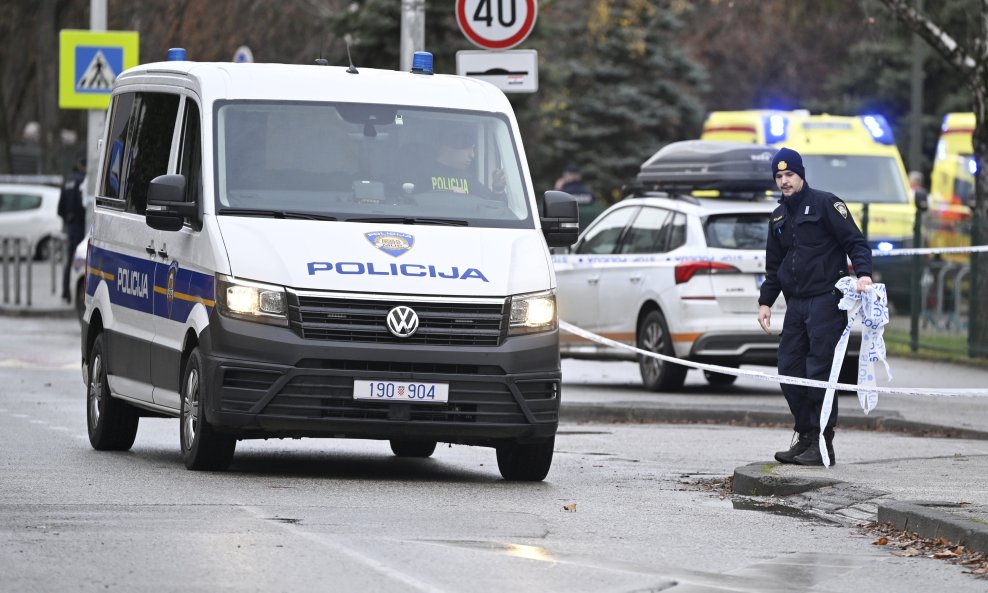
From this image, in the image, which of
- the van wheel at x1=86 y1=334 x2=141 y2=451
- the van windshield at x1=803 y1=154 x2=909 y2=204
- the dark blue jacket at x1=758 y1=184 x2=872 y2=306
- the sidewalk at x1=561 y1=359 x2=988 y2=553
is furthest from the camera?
the van windshield at x1=803 y1=154 x2=909 y2=204

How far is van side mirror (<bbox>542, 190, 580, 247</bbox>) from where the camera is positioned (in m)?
12.2

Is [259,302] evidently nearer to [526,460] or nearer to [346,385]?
[346,385]

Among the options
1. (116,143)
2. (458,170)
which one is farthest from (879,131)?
(458,170)

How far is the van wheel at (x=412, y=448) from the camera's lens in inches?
531

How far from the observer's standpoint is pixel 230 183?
11.8 m

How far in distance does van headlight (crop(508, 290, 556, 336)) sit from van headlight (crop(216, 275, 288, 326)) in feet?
3.92

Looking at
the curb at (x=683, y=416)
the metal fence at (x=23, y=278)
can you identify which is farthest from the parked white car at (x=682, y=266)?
the metal fence at (x=23, y=278)

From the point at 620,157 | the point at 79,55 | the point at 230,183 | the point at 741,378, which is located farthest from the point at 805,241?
the point at 620,157

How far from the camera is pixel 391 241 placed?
11461 millimetres

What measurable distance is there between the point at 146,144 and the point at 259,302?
2174mm

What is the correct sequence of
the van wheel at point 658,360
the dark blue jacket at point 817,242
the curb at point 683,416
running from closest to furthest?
the dark blue jacket at point 817,242 < the curb at point 683,416 < the van wheel at point 658,360

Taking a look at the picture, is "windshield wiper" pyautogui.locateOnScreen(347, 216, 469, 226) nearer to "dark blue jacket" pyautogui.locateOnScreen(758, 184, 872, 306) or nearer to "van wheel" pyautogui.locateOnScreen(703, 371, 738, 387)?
"dark blue jacket" pyautogui.locateOnScreen(758, 184, 872, 306)

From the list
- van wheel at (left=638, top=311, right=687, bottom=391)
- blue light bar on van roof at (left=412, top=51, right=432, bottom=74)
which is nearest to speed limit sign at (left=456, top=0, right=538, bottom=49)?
van wheel at (left=638, top=311, right=687, bottom=391)

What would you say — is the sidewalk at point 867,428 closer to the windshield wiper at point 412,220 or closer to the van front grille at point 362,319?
the van front grille at point 362,319
